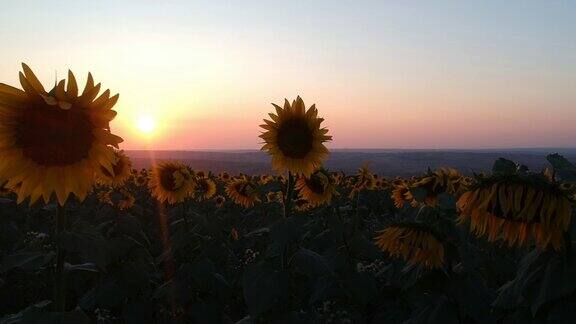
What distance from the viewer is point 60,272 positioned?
3146 millimetres

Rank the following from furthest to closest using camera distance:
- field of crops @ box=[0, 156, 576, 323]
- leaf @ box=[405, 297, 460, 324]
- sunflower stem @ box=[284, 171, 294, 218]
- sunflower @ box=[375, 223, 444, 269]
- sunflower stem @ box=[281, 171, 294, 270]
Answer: sunflower stem @ box=[284, 171, 294, 218], sunflower stem @ box=[281, 171, 294, 270], sunflower @ box=[375, 223, 444, 269], leaf @ box=[405, 297, 460, 324], field of crops @ box=[0, 156, 576, 323]

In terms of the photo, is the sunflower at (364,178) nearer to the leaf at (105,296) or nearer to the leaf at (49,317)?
the leaf at (105,296)

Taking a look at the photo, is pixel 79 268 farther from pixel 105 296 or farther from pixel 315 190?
pixel 315 190

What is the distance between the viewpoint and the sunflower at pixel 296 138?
5461 millimetres

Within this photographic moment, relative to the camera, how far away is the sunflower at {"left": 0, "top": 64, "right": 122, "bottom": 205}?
3.03 meters

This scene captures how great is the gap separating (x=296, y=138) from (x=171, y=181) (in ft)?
9.60

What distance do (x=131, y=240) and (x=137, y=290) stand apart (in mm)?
652

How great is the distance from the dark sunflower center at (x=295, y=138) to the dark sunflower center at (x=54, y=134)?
104 inches

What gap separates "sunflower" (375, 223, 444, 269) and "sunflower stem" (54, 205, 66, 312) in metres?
2.27

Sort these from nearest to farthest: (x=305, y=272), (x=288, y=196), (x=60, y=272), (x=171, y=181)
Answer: (x=60, y=272)
(x=305, y=272)
(x=288, y=196)
(x=171, y=181)

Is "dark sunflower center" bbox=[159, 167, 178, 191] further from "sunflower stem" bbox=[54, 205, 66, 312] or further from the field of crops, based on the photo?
"sunflower stem" bbox=[54, 205, 66, 312]

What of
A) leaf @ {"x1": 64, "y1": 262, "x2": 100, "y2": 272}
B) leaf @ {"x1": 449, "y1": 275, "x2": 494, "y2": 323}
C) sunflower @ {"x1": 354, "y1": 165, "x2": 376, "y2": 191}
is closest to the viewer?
leaf @ {"x1": 64, "y1": 262, "x2": 100, "y2": 272}

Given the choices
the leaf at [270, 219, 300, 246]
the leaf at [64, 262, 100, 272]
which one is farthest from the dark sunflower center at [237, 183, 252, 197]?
the leaf at [64, 262, 100, 272]

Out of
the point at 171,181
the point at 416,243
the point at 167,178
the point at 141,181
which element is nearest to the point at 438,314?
the point at 416,243
